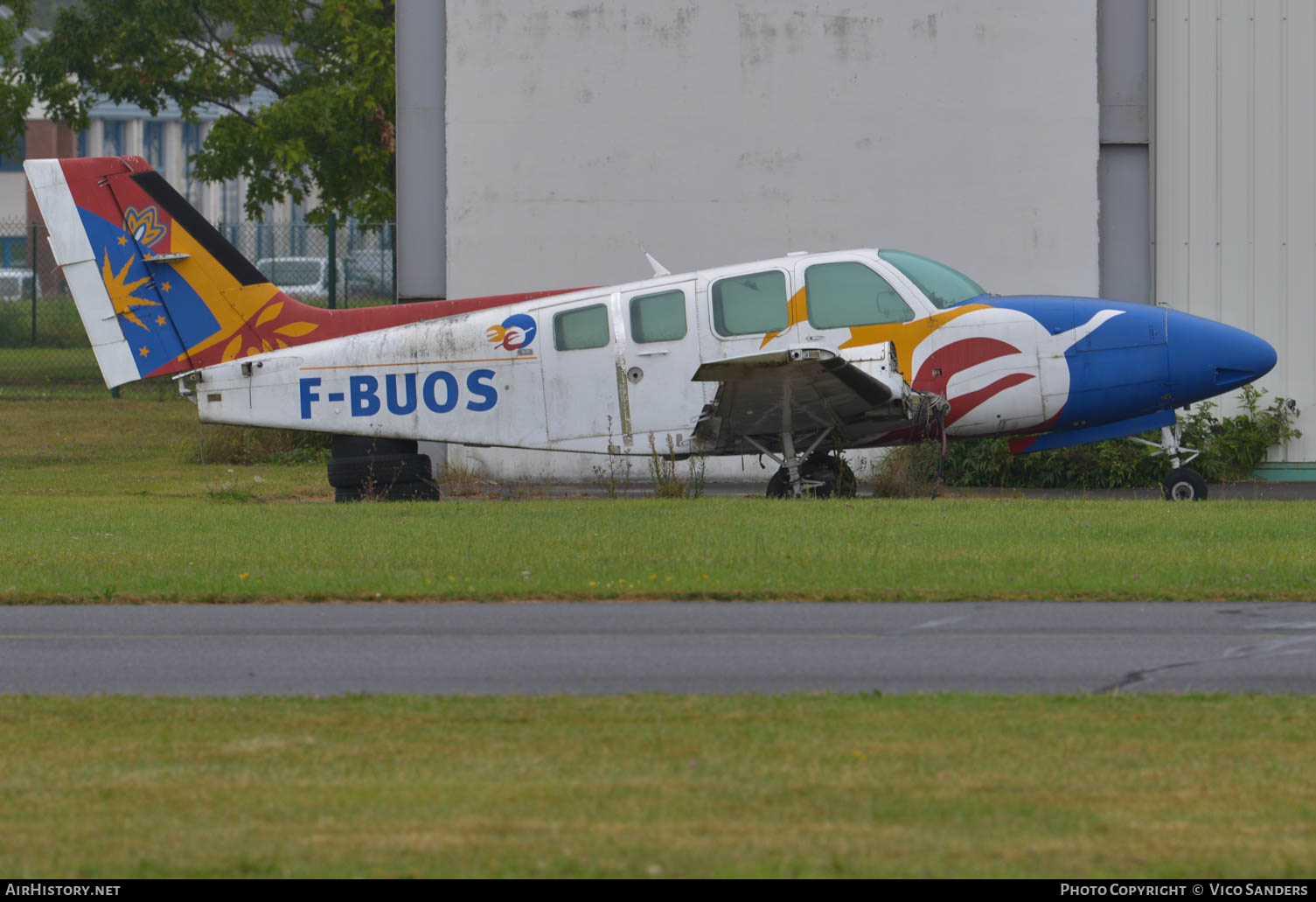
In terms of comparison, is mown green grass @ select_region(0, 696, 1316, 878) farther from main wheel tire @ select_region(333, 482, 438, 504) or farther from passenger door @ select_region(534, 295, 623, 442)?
main wheel tire @ select_region(333, 482, 438, 504)

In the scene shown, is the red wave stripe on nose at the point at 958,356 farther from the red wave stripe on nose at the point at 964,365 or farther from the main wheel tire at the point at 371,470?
the main wheel tire at the point at 371,470

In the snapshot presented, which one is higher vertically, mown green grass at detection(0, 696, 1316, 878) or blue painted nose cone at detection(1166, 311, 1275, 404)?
blue painted nose cone at detection(1166, 311, 1275, 404)

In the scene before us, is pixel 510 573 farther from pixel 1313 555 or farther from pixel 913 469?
pixel 913 469

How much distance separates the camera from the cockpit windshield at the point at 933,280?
1566cm

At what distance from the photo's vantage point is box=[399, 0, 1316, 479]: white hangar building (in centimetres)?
2019

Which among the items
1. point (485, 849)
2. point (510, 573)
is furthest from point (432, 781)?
point (510, 573)

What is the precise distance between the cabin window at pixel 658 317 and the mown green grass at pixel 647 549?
160 centimetres

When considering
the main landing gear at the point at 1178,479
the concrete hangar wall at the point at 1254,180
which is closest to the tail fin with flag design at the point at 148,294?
the main landing gear at the point at 1178,479

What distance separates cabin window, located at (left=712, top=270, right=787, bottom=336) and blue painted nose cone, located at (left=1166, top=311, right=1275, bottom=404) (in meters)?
3.70

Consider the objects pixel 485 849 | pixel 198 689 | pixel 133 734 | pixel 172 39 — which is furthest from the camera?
pixel 172 39

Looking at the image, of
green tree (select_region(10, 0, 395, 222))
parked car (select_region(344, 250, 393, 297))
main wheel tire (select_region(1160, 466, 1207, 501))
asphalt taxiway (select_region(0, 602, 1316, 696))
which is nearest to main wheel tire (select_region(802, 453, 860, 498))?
main wheel tire (select_region(1160, 466, 1207, 501))

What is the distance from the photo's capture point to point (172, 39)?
105 ft

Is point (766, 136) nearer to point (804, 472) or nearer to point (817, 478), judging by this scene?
point (804, 472)

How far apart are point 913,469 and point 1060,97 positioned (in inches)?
207
